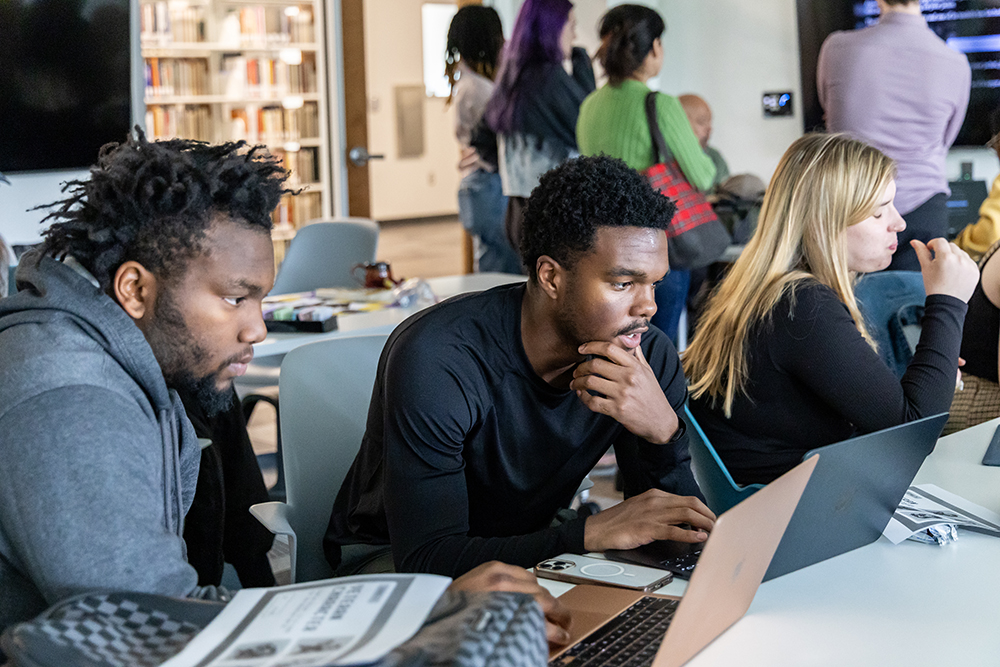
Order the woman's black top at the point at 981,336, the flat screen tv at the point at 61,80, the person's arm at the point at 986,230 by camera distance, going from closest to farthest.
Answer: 1. the woman's black top at the point at 981,336
2. the person's arm at the point at 986,230
3. the flat screen tv at the point at 61,80

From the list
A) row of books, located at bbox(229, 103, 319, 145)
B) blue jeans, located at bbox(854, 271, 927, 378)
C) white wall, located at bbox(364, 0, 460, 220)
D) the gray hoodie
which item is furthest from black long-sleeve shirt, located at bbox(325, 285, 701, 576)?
white wall, located at bbox(364, 0, 460, 220)

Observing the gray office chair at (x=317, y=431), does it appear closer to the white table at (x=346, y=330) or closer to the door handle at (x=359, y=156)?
the white table at (x=346, y=330)

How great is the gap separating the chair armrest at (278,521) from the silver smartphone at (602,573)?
0.54 metres

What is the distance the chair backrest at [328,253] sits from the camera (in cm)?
373

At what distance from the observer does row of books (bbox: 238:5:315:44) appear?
6414 millimetres

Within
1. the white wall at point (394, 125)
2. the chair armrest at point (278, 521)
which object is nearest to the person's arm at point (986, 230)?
the chair armrest at point (278, 521)

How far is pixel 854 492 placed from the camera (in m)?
1.24

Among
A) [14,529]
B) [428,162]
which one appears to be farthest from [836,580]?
[428,162]

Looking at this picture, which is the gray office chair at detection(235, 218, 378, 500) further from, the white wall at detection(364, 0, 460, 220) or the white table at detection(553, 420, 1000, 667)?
the white wall at detection(364, 0, 460, 220)

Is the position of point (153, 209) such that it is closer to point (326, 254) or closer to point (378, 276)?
point (378, 276)

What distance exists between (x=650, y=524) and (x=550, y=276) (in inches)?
18.2

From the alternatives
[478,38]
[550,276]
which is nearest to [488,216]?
[478,38]

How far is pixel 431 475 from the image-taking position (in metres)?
1.46

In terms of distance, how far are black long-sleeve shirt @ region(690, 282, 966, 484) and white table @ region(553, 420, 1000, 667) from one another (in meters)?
0.55
